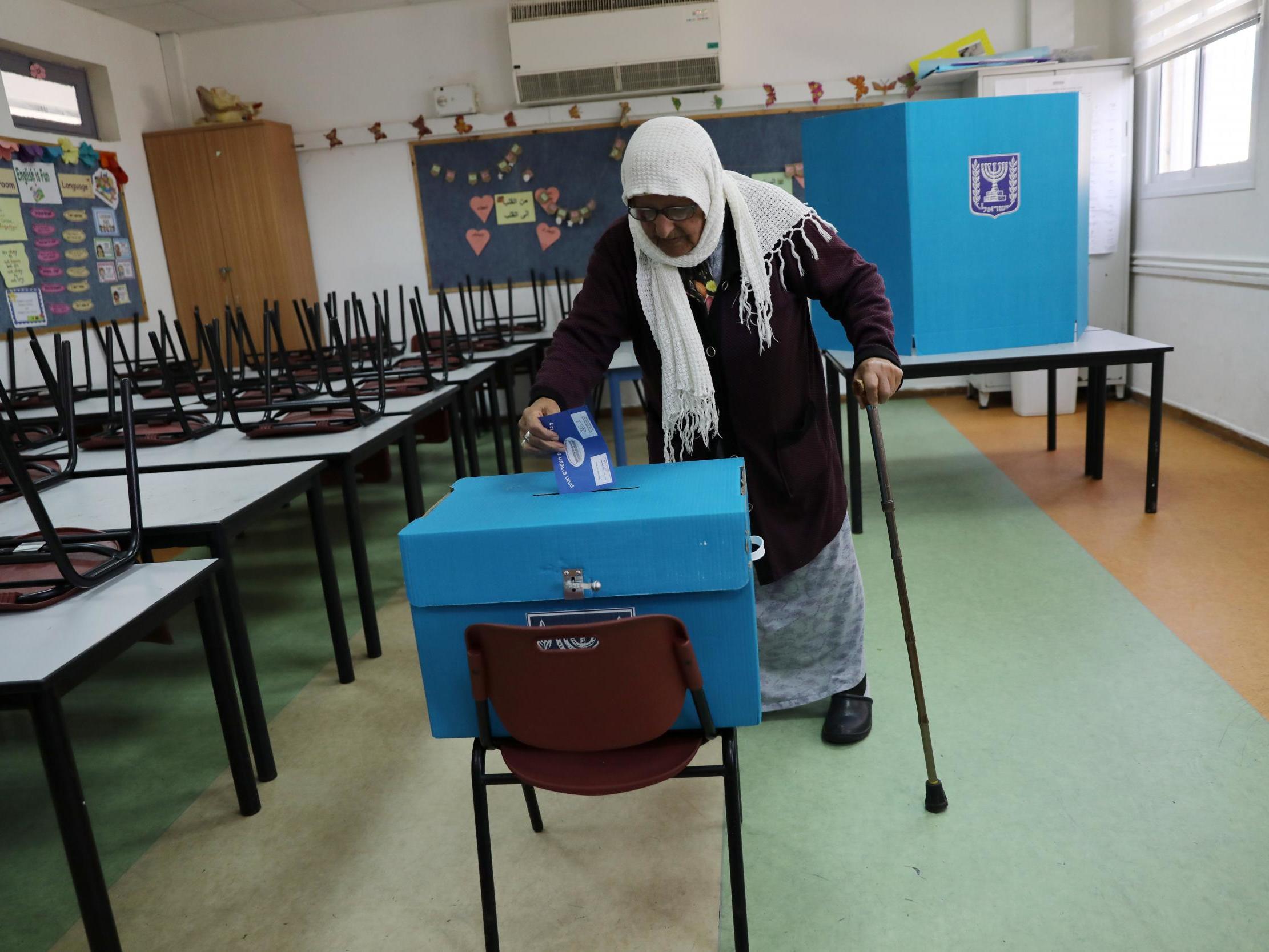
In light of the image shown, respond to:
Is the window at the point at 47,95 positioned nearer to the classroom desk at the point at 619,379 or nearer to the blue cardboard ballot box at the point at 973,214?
the classroom desk at the point at 619,379

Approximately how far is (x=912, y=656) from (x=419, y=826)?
996mm

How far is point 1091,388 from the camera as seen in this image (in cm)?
371

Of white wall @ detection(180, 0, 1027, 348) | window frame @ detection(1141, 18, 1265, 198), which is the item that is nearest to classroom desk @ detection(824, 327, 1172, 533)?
window frame @ detection(1141, 18, 1265, 198)

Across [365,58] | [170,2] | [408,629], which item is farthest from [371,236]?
[408,629]

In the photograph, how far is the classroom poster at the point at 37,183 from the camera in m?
4.59

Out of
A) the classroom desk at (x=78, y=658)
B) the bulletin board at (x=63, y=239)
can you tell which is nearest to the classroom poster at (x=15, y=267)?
the bulletin board at (x=63, y=239)

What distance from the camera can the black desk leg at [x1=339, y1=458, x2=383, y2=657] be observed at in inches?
97.5

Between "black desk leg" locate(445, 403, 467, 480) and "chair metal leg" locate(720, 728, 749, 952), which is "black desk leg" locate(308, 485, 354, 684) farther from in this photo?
"chair metal leg" locate(720, 728, 749, 952)

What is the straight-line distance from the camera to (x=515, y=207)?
595cm

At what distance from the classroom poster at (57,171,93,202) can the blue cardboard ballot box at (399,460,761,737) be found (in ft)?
15.9

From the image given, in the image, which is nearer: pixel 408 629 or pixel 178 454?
pixel 178 454

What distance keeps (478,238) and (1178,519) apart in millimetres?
4410

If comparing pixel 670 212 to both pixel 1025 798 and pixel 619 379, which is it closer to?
pixel 1025 798

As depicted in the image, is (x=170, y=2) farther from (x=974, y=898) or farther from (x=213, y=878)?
(x=974, y=898)
